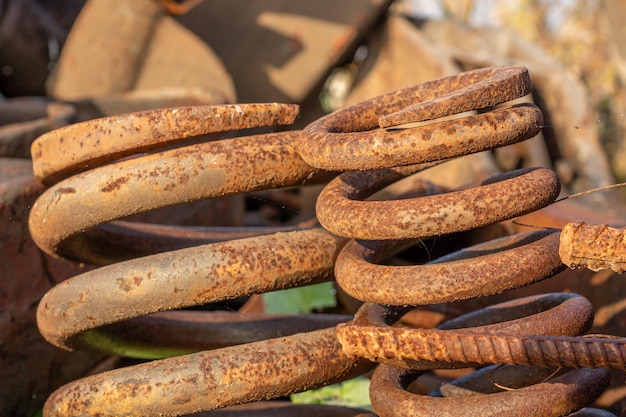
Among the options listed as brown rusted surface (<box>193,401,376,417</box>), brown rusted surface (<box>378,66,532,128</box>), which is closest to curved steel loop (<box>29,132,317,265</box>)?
brown rusted surface (<box>378,66,532,128</box>)

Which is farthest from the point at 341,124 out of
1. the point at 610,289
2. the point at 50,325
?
the point at 610,289

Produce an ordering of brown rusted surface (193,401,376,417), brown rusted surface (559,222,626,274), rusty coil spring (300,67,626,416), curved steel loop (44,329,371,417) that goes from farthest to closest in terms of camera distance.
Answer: brown rusted surface (193,401,376,417) → curved steel loop (44,329,371,417) → rusty coil spring (300,67,626,416) → brown rusted surface (559,222,626,274)

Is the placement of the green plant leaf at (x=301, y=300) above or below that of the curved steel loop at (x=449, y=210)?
below

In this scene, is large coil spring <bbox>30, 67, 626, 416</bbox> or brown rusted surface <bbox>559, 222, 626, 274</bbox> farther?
large coil spring <bbox>30, 67, 626, 416</bbox>

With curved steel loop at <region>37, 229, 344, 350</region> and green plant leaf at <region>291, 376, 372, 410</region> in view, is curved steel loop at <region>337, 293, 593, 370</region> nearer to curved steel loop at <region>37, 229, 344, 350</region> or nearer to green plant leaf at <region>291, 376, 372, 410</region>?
curved steel loop at <region>37, 229, 344, 350</region>

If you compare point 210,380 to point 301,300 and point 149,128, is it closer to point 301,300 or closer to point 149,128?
point 149,128

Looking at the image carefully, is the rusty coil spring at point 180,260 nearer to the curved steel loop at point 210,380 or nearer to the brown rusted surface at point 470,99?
the curved steel loop at point 210,380

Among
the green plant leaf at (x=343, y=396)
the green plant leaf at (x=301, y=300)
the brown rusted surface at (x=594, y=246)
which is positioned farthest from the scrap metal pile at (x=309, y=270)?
the green plant leaf at (x=301, y=300)
